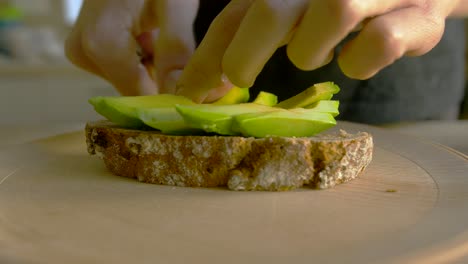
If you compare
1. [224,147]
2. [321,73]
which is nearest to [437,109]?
[321,73]

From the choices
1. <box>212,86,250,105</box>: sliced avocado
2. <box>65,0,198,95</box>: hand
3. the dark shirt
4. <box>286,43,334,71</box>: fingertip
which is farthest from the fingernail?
the dark shirt

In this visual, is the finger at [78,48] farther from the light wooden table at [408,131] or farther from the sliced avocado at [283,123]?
the sliced avocado at [283,123]

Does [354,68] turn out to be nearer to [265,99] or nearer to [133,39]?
[265,99]

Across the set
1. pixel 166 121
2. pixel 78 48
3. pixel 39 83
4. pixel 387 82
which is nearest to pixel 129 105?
pixel 166 121

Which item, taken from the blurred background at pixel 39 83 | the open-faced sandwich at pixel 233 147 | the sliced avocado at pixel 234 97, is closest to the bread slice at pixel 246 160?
the open-faced sandwich at pixel 233 147

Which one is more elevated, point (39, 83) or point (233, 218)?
point (233, 218)

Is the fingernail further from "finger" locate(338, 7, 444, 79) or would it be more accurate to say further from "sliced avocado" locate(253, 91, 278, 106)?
"finger" locate(338, 7, 444, 79)
